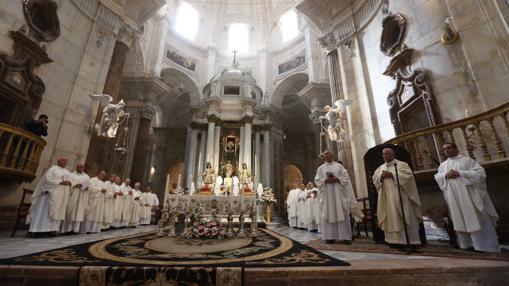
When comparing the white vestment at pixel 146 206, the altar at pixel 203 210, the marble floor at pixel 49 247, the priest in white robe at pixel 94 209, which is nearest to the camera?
the marble floor at pixel 49 247

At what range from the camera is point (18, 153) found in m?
5.25

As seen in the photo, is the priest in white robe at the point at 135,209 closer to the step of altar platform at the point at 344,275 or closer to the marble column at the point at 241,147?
the marble column at the point at 241,147

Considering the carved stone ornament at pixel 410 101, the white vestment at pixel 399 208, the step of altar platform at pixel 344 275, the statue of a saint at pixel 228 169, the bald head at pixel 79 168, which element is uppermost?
the carved stone ornament at pixel 410 101

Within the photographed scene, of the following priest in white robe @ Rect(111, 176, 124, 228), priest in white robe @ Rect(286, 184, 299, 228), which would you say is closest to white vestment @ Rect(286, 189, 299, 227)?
priest in white robe @ Rect(286, 184, 299, 228)

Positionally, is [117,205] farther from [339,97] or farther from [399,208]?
[339,97]

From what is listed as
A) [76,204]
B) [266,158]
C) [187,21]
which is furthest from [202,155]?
[187,21]

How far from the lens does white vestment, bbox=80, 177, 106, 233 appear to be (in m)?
6.36

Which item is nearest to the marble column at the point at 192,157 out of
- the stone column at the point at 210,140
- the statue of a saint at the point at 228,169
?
the stone column at the point at 210,140

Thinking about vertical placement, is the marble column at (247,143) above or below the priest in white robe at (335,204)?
above

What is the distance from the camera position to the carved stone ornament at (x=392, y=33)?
23.9 ft

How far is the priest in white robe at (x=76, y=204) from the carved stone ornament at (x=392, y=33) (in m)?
9.79

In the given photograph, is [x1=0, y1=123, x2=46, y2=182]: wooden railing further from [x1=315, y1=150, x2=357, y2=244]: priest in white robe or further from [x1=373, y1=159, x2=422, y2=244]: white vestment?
[x1=373, y1=159, x2=422, y2=244]: white vestment

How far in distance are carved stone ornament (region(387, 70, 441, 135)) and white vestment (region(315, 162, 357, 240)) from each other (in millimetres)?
3047

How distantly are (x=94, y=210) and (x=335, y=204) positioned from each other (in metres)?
6.35
